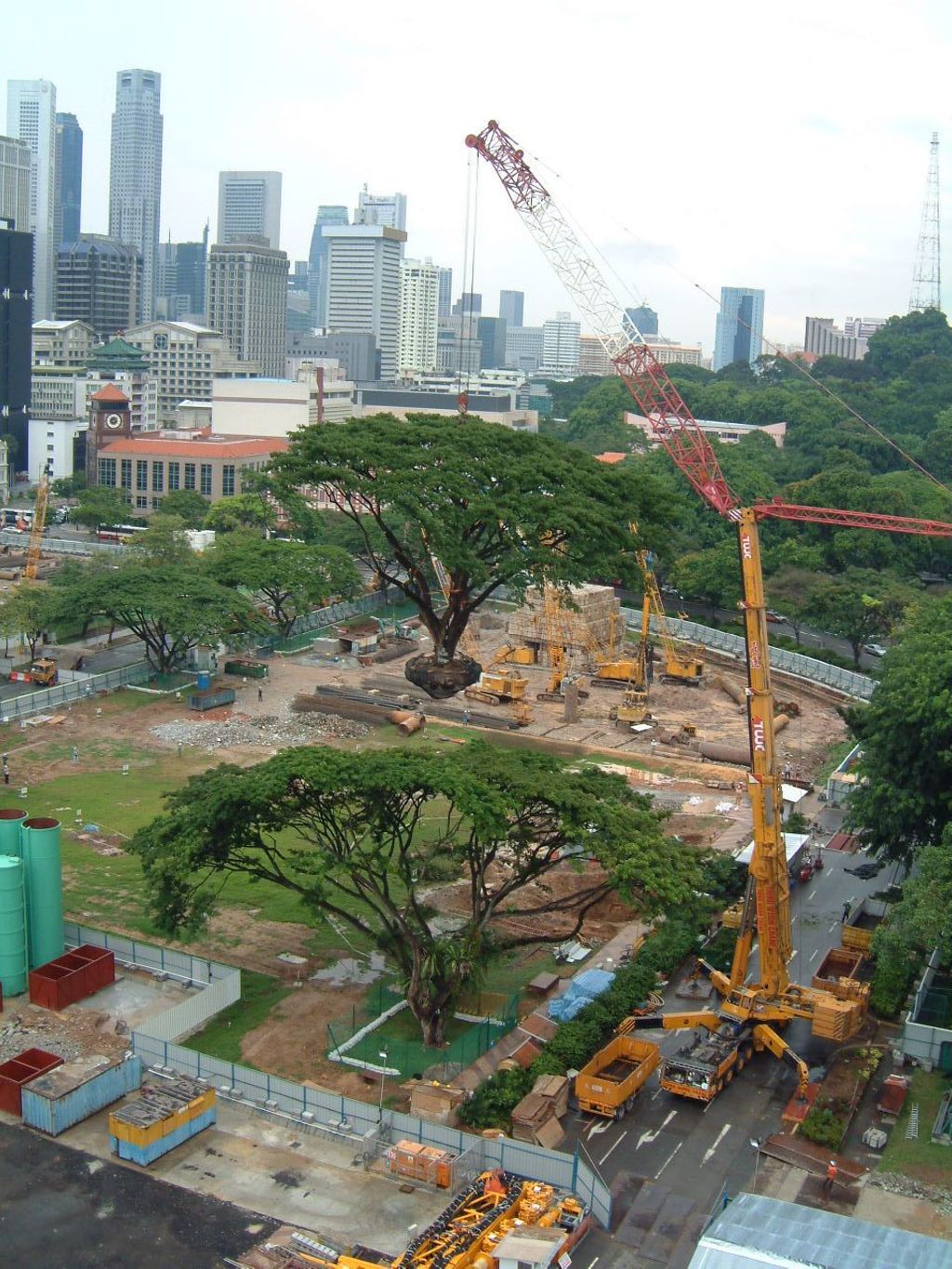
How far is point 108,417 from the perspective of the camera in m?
139

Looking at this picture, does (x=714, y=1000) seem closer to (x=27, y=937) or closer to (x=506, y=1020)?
(x=506, y=1020)

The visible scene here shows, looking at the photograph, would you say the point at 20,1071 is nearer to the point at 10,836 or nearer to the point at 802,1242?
the point at 10,836

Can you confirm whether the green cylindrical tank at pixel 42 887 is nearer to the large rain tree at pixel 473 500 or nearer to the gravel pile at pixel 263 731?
the large rain tree at pixel 473 500

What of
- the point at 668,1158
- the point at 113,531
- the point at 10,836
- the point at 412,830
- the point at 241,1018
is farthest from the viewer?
the point at 113,531

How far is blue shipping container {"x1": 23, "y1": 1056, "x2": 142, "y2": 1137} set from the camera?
31.4m

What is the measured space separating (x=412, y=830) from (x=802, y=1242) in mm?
14808

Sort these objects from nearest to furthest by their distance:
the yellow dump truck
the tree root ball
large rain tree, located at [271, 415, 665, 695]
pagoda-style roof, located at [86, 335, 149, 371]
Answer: the yellow dump truck
large rain tree, located at [271, 415, 665, 695]
the tree root ball
pagoda-style roof, located at [86, 335, 149, 371]

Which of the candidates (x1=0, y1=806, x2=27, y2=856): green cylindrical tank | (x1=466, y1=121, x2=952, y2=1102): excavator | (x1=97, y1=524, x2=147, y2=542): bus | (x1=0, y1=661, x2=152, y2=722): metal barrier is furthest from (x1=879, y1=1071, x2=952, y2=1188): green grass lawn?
(x1=97, y1=524, x2=147, y2=542): bus

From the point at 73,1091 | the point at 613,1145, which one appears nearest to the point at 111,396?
the point at 73,1091

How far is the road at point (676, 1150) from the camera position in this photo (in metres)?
28.5

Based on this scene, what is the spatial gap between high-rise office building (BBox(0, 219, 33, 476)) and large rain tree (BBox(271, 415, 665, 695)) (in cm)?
11816

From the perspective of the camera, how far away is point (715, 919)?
44844 millimetres

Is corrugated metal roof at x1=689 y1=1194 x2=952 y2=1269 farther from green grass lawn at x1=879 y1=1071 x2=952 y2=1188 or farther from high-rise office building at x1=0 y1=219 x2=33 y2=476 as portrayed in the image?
high-rise office building at x1=0 y1=219 x2=33 y2=476

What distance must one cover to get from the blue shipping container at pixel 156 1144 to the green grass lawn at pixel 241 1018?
9.56 ft
